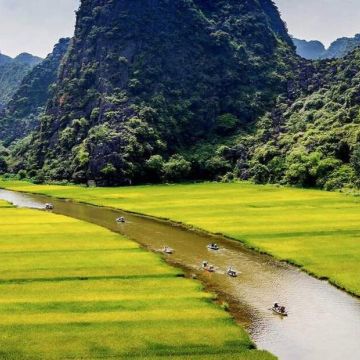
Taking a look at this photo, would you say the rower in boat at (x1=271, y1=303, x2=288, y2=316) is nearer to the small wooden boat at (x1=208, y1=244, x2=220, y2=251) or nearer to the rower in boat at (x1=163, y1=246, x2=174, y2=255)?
the small wooden boat at (x1=208, y1=244, x2=220, y2=251)

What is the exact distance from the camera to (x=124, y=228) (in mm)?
72000

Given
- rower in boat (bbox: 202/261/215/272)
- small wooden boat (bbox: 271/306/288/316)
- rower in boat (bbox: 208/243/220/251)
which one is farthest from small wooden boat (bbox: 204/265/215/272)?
small wooden boat (bbox: 271/306/288/316)

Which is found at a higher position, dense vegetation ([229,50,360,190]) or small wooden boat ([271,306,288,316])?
dense vegetation ([229,50,360,190])

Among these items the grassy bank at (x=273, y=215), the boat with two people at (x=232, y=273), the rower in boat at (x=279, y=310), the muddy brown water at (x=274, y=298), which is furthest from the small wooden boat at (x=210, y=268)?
the rower in boat at (x=279, y=310)

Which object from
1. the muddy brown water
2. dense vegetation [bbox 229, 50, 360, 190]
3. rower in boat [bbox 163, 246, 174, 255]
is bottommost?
the muddy brown water

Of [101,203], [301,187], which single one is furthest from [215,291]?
[301,187]

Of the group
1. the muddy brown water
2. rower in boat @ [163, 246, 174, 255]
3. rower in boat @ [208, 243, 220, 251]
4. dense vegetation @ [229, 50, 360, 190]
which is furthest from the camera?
dense vegetation @ [229, 50, 360, 190]

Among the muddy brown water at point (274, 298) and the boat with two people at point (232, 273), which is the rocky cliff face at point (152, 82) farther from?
the boat with two people at point (232, 273)

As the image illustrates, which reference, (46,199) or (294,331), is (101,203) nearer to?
(46,199)

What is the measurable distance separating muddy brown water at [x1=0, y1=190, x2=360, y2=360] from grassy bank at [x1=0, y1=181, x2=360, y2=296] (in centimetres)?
207

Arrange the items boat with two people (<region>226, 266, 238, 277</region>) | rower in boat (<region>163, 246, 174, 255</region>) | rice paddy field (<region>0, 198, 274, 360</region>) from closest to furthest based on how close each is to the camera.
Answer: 1. rice paddy field (<region>0, 198, 274, 360</region>)
2. boat with two people (<region>226, 266, 238, 277</region>)
3. rower in boat (<region>163, 246, 174, 255</region>)

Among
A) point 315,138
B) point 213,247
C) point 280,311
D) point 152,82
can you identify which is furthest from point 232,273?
point 152,82

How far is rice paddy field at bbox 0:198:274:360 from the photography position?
98.9 ft

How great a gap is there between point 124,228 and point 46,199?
43.3 meters
